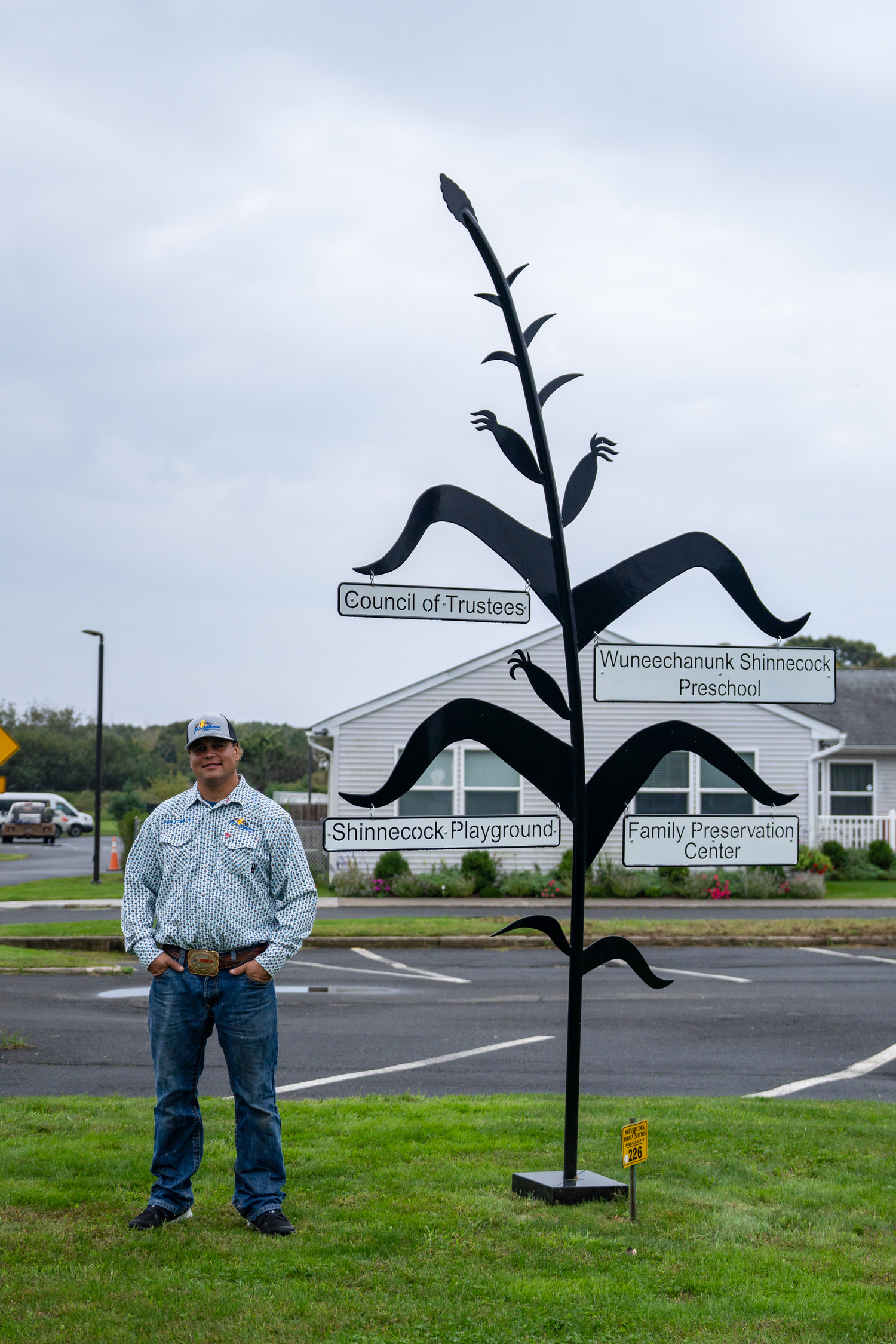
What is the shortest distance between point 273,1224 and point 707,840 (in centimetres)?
259

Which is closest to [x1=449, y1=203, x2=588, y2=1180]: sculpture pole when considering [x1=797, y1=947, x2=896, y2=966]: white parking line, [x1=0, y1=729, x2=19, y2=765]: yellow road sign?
[x1=797, y1=947, x2=896, y2=966]: white parking line

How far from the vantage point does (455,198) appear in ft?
17.7

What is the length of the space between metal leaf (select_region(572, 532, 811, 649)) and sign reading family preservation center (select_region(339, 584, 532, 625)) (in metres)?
0.34

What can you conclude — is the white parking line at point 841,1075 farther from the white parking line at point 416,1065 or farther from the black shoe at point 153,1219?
the black shoe at point 153,1219

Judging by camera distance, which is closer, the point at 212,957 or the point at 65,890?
the point at 212,957

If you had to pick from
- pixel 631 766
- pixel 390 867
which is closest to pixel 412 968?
pixel 631 766

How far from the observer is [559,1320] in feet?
12.6

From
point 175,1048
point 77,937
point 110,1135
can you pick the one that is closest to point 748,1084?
point 110,1135

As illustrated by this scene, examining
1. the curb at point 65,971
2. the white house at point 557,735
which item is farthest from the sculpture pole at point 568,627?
the white house at point 557,735

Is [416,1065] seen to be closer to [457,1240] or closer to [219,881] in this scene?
[457,1240]

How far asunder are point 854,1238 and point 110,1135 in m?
3.52

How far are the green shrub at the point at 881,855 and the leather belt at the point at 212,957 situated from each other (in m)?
25.1

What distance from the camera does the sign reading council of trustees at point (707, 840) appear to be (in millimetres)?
5852

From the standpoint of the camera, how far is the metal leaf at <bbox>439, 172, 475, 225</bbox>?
17.7 feet
